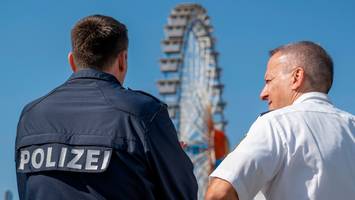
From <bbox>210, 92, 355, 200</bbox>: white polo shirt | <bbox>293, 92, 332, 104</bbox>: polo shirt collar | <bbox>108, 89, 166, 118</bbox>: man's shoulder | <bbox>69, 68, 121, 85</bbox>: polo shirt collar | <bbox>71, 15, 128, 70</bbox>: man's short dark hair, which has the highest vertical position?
<bbox>71, 15, 128, 70</bbox>: man's short dark hair

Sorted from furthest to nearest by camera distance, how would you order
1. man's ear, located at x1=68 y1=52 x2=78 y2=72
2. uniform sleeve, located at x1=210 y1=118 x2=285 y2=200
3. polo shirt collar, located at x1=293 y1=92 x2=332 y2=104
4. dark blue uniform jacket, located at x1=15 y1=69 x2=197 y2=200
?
1. polo shirt collar, located at x1=293 y1=92 x2=332 y2=104
2. man's ear, located at x1=68 y1=52 x2=78 y2=72
3. uniform sleeve, located at x1=210 y1=118 x2=285 y2=200
4. dark blue uniform jacket, located at x1=15 y1=69 x2=197 y2=200

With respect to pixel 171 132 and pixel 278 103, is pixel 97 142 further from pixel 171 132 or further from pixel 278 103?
pixel 278 103

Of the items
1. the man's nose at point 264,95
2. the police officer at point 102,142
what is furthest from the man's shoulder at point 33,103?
the man's nose at point 264,95

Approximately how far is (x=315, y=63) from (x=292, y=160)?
1.76 ft

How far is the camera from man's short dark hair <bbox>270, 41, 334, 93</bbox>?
3531 mm

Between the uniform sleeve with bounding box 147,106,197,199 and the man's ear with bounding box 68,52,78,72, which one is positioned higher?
the man's ear with bounding box 68,52,78,72

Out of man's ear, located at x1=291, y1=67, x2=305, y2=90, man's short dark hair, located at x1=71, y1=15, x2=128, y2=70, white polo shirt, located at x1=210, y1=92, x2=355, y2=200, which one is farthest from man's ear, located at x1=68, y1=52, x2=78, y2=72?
man's ear, located at x1=291, y1=67, x2=305, y2=90

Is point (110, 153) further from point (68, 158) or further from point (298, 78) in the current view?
point (298, 78)

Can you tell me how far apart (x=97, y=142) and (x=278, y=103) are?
0.97 m

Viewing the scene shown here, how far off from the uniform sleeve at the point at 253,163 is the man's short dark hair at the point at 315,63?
0.44 metres

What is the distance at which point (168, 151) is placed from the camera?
2986mm

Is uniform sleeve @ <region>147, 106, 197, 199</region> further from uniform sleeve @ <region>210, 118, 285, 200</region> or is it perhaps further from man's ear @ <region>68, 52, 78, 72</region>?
man's ear @ <region>68, 52, 78, 72</region>

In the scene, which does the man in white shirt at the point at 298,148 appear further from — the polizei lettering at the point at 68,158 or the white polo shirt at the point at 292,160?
the polizei lettering at the point at 68,158

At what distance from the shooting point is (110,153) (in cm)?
298
